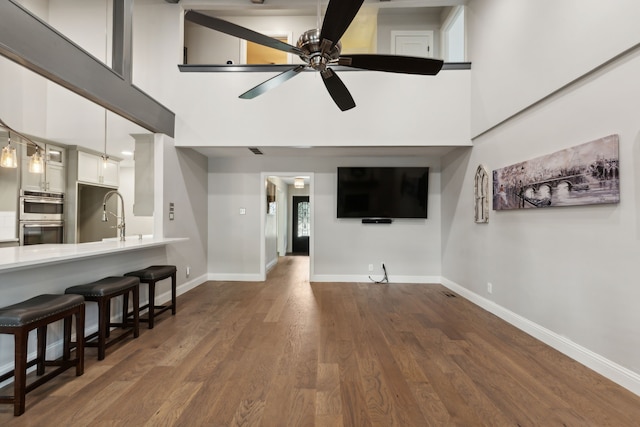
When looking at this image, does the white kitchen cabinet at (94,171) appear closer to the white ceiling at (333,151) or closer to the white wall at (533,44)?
the white ceiling at (333,151)

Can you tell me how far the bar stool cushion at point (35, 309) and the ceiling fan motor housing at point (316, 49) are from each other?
8.20 feet

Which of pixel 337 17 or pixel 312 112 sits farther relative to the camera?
pixel 312 112

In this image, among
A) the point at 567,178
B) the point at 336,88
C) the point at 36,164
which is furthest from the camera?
the point at 36,164

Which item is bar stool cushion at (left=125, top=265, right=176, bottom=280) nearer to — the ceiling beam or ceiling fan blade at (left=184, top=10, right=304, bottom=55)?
the ceiling beam

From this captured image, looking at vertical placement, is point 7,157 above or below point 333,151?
below

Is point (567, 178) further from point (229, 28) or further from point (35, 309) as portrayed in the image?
point (35, 309)

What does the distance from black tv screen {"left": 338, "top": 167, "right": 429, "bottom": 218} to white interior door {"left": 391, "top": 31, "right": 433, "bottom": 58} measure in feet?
7.26

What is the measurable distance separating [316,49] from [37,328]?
272cm

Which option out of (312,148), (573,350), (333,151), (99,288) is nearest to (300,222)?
(333,151)

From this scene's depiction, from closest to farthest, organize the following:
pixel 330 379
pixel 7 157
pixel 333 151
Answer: pixel 330 379, pixel 7 157, pixel 333 151

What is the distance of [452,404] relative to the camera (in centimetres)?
181

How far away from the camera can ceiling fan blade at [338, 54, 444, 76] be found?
2.26 meters

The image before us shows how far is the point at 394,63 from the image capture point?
231 cm

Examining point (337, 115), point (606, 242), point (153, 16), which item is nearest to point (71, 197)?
point (153, 16)
